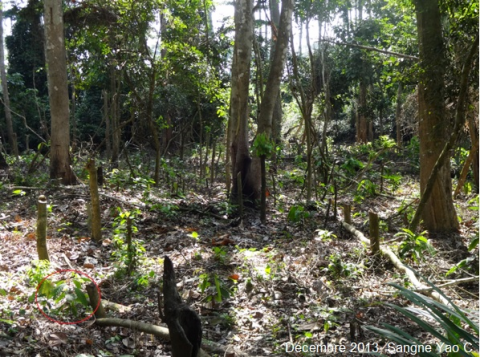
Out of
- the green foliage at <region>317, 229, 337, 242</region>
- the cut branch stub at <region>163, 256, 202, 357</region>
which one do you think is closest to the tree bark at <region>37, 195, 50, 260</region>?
the cut branch stub at <region>163, 256, 202, 357</region>

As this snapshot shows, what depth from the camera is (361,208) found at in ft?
32.7

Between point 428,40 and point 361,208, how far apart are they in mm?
4021

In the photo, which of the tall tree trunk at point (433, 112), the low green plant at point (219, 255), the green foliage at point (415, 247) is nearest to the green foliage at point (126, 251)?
the low green plant at point (219, 255)

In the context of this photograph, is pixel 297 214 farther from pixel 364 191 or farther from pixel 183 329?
pixel 183 329

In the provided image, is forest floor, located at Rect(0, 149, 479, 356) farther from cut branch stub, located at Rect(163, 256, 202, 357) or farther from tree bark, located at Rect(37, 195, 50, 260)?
cut branch stub, located at Rect(163, 256, 202, 357)

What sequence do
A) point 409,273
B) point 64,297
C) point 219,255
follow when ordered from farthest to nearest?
1. point 219,255
2. point 409,273
3. point 64,297

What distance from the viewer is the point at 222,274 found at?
19.3ft

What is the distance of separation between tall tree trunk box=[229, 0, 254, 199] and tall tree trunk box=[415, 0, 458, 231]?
12.3 feet

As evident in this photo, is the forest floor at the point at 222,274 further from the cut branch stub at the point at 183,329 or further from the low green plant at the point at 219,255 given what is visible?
the cut branch stub at the point at 183,329

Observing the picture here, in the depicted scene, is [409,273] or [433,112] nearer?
[409,273]

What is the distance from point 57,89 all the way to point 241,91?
411 cm

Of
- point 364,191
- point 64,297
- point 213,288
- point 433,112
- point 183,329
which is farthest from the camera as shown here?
point 364,191

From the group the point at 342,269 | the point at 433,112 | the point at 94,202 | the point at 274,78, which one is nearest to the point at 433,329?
the point at 342,269

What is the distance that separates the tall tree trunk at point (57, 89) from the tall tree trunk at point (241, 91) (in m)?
3.80
